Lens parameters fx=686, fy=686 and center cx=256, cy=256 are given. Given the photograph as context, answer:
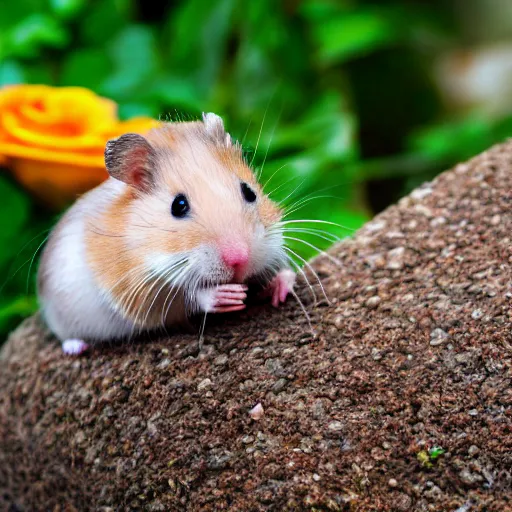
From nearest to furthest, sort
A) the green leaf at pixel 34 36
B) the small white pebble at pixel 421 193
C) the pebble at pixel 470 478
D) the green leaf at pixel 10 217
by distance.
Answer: the pebble at pixel 470 478 < the small white pebble at pixel 421 193 < the green leaf at pixel 10 217 < the green leaf at pixel 34 36

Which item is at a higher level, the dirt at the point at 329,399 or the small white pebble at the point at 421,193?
the small white pebble at the point at 421,193

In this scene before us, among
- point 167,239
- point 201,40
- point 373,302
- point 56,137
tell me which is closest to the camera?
point 167,239

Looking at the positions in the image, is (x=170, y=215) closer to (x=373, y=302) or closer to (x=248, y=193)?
(x=248, y=193)

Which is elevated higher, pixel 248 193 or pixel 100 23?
pixel 100 23

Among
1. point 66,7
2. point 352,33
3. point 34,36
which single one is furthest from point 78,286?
point 352,33

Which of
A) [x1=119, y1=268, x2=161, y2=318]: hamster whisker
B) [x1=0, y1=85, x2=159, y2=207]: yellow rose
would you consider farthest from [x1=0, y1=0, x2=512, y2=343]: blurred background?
[x1=119, y1=268, x2=161, y2=318]: hamster whisker

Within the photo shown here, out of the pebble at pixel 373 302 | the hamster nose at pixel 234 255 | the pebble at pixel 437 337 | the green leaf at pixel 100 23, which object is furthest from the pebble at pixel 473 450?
the green leaf at pixel 100 23

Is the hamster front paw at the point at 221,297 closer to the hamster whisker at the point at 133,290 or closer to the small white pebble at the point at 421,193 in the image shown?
the hamster whisker at the point at 133,290
